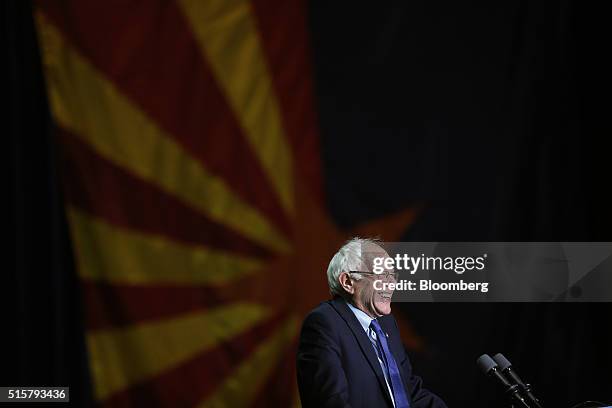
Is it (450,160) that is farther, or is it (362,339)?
(450,160)

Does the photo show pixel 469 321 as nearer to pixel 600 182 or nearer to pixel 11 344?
pixel 600 182

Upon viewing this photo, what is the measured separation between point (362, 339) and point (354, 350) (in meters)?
0.05

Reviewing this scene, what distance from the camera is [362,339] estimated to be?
2.29m

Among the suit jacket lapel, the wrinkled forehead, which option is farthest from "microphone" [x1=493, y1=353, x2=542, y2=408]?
the wrinkled forehead

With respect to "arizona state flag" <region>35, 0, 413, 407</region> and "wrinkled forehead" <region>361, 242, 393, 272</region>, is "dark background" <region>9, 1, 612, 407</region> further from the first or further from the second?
"wrinkled forehead" <region>361, 242, 393, 272</region>

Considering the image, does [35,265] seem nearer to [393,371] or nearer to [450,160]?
[393,371]

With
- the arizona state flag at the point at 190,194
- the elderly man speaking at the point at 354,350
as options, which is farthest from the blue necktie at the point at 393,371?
the arizona state flag at the point at 190,194

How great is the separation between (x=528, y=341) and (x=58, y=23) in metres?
2.48

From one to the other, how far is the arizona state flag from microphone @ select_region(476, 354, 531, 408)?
4.33 ft

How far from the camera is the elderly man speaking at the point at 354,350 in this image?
84.3 inches

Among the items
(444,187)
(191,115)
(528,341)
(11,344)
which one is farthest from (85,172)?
(528,341)

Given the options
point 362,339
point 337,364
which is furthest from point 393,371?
point 337,364

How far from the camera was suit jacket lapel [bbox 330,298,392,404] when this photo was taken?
2.26 meters

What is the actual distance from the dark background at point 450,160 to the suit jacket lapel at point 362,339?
3.28 ft
